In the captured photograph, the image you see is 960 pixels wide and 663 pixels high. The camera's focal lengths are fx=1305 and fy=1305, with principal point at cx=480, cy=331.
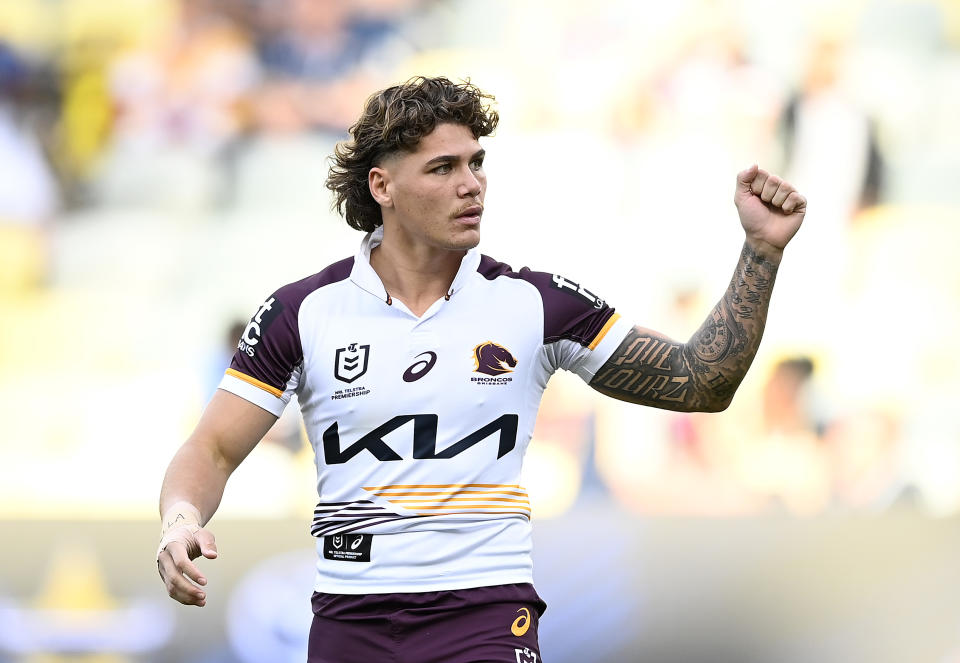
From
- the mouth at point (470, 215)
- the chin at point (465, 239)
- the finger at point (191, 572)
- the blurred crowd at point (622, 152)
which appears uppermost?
the blurred crowd at point (622, 152)

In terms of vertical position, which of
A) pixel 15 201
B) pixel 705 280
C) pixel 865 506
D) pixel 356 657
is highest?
pixel 15 201

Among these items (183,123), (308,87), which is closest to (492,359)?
(308,87)

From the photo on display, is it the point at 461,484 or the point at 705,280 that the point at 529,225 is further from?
the point at 461,484

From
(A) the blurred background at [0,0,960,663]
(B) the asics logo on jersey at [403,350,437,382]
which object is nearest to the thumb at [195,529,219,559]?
(B) the asics logo on jersey at [403,350,437,382]

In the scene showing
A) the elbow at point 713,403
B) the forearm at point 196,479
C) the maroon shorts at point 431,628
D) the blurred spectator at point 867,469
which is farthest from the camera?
the blurred spectator at point 867,469

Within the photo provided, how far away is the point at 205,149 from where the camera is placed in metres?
8.84

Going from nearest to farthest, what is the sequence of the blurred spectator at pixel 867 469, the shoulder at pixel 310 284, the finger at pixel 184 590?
the finger at pixel 184 590 → the shoulder at pixel 310 284 → the blurred spectator at pixel 867 469

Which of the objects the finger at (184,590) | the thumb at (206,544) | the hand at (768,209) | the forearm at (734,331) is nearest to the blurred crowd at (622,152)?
the forearm at (734,331)

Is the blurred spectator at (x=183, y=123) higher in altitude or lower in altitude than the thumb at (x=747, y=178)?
higher

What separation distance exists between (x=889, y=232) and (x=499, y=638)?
5.96 meters

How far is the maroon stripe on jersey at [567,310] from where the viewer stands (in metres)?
3.57

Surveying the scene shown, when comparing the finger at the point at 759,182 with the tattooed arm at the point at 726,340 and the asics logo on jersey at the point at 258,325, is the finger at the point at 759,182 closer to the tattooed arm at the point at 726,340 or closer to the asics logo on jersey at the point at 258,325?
the tattooed arm at the point at 726,340

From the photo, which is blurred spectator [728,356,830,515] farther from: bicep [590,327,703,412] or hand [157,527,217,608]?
hand [157,527,217,608]

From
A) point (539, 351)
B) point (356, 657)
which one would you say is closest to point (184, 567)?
point (356, 657)
